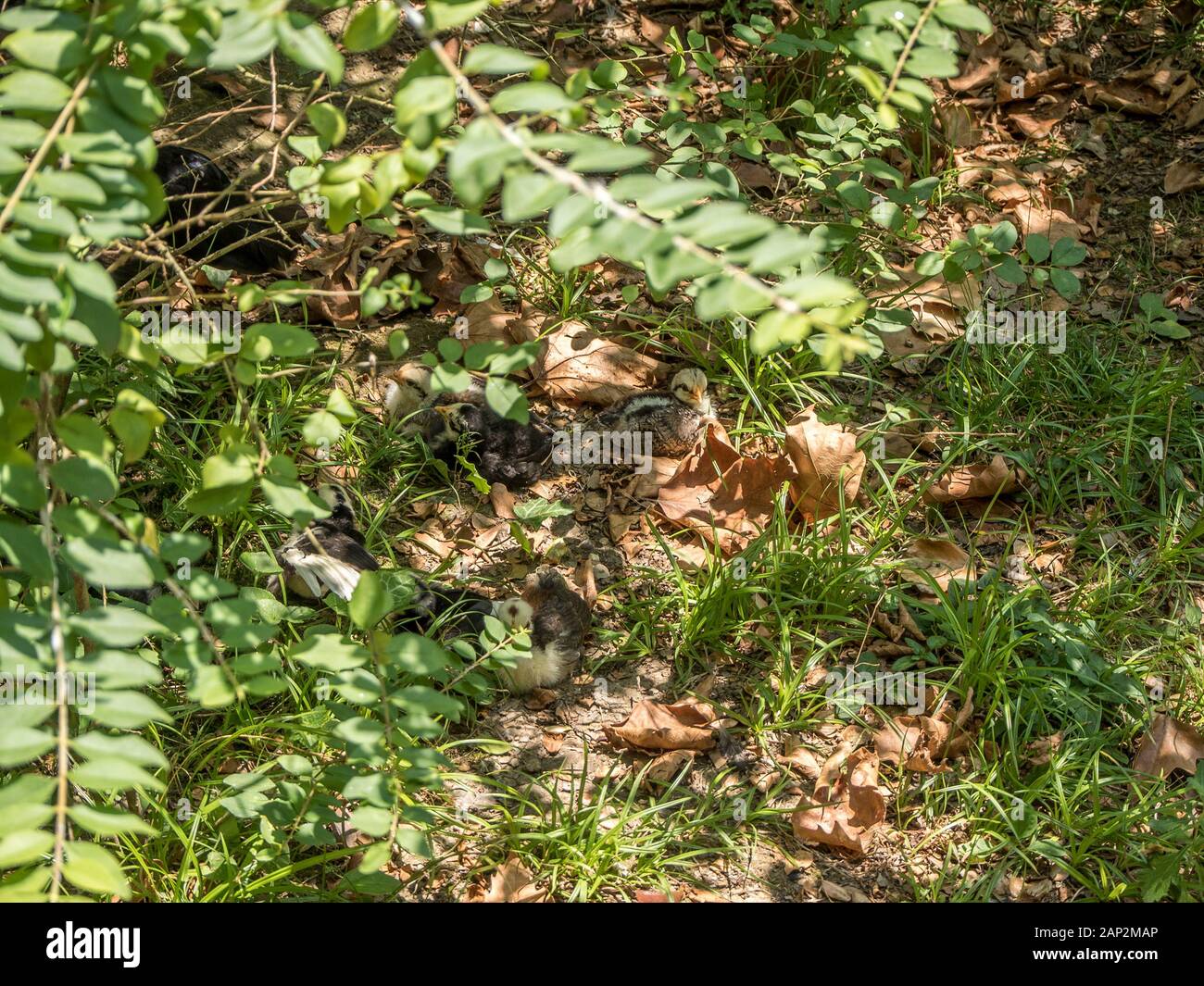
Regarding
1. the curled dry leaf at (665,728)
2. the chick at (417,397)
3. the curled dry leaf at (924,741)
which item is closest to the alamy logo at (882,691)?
the curled dry leaf at (924,741)

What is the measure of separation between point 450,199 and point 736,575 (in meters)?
1.94

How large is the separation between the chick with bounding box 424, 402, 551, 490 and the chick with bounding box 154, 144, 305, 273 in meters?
0.78

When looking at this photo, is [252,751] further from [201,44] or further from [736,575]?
[201,44]

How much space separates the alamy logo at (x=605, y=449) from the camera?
3475 millimetres

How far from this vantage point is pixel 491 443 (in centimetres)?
336

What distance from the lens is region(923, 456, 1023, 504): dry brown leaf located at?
11.1 feet

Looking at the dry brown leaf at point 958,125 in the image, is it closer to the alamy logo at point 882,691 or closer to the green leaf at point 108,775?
the alamy logo at point 882,691

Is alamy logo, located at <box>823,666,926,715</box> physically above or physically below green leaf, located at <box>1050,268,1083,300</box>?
below

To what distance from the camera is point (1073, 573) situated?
324 cm

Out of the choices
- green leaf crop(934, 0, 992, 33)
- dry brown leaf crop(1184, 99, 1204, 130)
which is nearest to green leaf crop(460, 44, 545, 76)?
green leaf crop(934, 0, 992, 33)

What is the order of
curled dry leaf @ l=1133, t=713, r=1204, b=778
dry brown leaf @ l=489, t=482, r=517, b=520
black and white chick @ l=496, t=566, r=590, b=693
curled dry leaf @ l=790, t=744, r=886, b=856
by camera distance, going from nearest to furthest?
1. curled dry leaf @ l=790, t=744, r=886, b=856
2. curled dry leaf @ l=1133, t=713, r=1204, b=778
3. black and white chick @ l=496, t=566, r=590, b=693
4. dry brown leaf @ l=489, t=482, r=517, b=520

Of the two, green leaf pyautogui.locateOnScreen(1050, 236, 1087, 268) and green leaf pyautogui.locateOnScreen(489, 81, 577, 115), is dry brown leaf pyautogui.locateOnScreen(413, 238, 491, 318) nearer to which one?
green leaf pyautogui.locateOnScreen(1050, 236, 1087, 268)

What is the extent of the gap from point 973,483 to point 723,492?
761 millimetres
